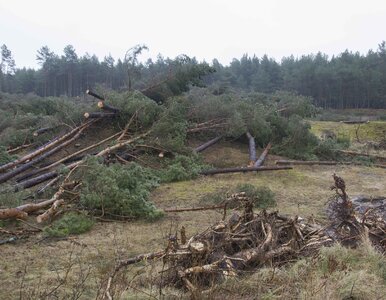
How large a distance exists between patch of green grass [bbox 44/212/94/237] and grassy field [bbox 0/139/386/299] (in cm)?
13

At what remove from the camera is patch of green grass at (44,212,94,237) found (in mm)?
5840

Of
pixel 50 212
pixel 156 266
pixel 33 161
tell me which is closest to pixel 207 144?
pixel 33 161

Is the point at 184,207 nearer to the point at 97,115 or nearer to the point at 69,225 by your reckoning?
the point at 69,225

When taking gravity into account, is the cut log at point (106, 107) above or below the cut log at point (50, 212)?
above

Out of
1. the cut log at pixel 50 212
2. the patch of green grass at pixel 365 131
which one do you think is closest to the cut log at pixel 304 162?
the cut log at pixel 50 212

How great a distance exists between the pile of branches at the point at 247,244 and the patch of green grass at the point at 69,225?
1.77 meters

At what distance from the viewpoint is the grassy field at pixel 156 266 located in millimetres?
3679

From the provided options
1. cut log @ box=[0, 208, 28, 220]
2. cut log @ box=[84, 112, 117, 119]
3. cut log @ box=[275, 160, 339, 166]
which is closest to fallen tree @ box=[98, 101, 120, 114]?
cut log @ box=[84, 112, 117, 119]

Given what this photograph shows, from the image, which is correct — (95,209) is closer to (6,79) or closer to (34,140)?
(34,140)

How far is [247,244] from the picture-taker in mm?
4766

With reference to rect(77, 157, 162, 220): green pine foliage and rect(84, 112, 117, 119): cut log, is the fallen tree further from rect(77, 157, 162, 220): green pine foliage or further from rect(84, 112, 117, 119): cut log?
rect(77, 157, 162, 220): green pine foliage

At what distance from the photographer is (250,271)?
427cm

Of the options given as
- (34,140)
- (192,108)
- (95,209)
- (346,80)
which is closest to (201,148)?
(192,108)

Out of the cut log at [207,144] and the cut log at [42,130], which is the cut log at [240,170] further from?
the cut log at [42,130]
